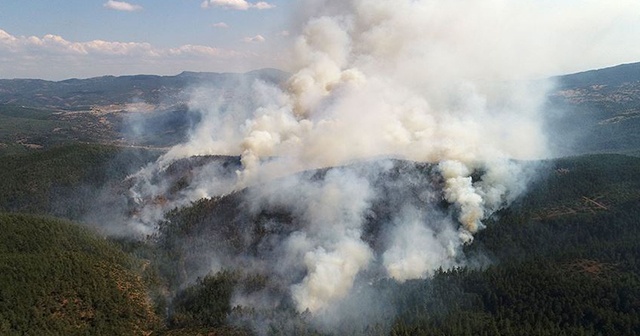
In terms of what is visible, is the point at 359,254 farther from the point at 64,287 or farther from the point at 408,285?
the point at 64,287

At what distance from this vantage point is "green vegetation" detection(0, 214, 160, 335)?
4328 inches

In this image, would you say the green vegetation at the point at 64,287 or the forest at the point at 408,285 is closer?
the forest at the point at 408,285

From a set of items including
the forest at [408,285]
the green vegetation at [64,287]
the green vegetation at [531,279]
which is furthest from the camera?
the green vegetation at [64,287]

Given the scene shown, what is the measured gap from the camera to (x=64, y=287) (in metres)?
118

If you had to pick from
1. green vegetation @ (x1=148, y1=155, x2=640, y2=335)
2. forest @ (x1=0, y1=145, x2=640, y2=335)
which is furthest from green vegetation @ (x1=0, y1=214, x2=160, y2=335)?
green vegetation @ (x1=148, y1=155, x2=640, y2=335)

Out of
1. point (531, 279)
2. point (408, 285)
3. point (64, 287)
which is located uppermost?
point (531, 279)

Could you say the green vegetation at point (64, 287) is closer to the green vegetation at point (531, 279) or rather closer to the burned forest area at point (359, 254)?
the burned forest area at point (359, 254)

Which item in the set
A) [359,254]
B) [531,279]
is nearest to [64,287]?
[359,254]

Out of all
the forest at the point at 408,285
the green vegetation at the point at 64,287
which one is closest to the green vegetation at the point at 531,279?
the forest at the point at 408,285

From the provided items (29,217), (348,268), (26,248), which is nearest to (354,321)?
(348,268)

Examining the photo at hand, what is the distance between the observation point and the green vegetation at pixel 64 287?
4328 inches

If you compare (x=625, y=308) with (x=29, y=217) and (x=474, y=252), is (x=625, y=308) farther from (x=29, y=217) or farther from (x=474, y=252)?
(x=29, y=217)

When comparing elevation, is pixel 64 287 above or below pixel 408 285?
above

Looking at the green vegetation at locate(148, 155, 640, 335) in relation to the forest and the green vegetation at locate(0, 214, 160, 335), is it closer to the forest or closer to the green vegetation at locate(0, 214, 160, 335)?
the forest
